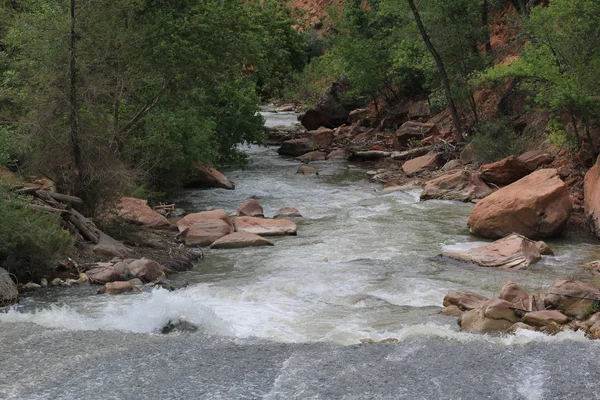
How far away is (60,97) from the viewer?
1360cm

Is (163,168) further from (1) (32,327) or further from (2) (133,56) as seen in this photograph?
(1) (32,327)

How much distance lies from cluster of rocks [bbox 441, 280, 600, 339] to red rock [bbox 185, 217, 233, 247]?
5977 millimetres

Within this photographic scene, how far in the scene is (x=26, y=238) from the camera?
1103cm

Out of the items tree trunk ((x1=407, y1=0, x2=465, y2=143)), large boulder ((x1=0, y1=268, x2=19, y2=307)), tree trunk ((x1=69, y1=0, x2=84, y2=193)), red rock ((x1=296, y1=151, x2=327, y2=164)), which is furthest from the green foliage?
large boulder ((x1=0, y1=268, x2=19, y2=307))

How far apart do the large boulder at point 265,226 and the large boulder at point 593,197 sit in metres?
5.84

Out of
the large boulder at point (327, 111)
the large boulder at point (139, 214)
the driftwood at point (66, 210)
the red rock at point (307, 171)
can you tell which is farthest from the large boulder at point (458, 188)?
the large boulder at point (327, 111)

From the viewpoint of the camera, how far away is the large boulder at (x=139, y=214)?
1531cm

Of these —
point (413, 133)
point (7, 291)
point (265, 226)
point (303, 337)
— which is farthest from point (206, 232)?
point (413, 133)

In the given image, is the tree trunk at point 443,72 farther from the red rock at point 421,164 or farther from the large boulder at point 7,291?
the large boulder at point 7,291

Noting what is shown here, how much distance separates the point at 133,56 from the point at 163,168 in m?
4.71

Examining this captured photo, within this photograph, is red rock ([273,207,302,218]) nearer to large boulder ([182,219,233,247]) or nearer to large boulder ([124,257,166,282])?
large boulder ([182,219,233,247])

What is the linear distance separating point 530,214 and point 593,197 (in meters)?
1.60

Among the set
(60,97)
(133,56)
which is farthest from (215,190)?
(60,97)

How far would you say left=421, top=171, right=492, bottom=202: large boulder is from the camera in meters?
18.8
